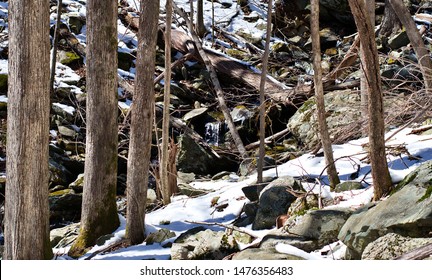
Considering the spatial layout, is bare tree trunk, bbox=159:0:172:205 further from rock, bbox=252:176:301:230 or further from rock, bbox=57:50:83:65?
rock, bbox=57:50:83:65

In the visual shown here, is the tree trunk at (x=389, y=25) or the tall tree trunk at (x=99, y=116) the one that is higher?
the tree trunk at (x=389, y=25)

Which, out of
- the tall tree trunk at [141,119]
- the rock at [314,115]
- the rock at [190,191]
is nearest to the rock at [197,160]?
the rock at [314,115]

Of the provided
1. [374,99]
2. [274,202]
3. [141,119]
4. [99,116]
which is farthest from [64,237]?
[374,99]

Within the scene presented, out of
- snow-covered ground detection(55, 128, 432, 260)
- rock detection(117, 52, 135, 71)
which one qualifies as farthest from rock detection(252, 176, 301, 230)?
rock detection(117, 52, 135, 71)

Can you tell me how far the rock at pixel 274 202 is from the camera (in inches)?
252

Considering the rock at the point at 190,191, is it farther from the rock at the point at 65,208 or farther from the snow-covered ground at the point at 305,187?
the rock at the point at 65,208

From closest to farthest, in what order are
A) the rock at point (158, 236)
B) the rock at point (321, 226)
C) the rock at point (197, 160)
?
the rock at point (321, 226) < the rock at point (158, 236) < the rock at point (197, 160)

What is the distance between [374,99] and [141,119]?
9.39 ft

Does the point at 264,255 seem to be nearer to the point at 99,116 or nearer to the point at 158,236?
the point at 158,236

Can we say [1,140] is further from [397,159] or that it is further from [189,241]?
[397,159]

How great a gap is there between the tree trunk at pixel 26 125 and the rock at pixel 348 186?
11.5ft

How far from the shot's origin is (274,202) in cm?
657

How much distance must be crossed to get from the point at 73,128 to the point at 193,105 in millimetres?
3388

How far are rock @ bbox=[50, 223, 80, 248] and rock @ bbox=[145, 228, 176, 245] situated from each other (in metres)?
1.36
